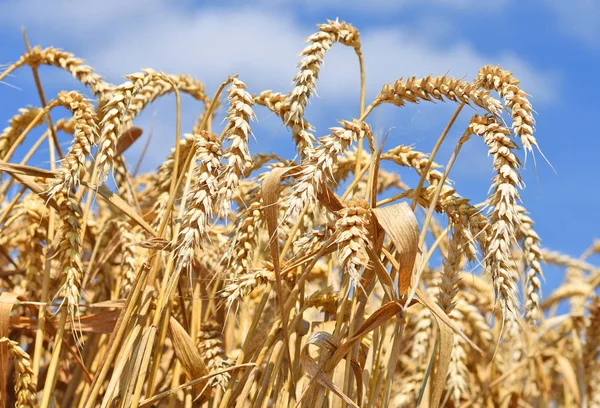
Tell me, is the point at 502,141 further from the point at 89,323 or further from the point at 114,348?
the point at 89,323

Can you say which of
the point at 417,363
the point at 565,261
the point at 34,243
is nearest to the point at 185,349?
the point at 34,243

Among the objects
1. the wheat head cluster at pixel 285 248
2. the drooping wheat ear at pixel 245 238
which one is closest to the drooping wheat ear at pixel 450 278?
the wheat head cluster at pixel 285 248

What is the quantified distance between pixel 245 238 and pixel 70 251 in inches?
15.8

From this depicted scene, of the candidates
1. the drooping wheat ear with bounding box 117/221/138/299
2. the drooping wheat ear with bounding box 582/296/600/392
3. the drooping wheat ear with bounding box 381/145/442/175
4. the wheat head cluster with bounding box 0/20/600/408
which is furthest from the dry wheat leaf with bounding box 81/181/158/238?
the drooping wheat ear with bounding box 582/296/600/392

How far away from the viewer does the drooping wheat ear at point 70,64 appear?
88.5 inches

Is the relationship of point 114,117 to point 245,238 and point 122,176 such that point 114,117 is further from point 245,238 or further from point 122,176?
point 122,176

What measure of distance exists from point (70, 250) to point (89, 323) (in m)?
0.34

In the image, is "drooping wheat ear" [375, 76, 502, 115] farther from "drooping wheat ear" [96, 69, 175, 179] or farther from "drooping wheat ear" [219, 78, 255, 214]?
"drooping wheat ear" [96, 69, 175, 179]

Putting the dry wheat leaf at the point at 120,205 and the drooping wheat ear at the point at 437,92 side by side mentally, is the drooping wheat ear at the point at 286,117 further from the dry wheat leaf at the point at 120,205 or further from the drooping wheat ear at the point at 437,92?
the dry wheat leaf at the point at 120,205

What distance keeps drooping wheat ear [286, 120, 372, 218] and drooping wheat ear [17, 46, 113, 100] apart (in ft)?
3.22

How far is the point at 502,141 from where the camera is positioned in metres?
1.38

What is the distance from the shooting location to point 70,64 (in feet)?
7.57

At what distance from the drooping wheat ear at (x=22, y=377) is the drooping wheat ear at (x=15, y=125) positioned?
105 cm

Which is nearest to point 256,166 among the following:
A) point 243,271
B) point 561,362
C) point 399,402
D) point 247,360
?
point 243,271
